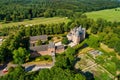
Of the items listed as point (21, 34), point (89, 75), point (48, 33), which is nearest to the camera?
point (89, 75)

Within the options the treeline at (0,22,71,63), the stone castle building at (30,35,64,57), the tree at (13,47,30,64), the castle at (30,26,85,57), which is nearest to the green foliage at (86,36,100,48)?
the castle at (30,26,85,57)

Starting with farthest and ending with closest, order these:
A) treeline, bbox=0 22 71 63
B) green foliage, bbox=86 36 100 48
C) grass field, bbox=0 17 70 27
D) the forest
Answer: grass field, bbox=0 17 70 27 → green foliage, bbox=86 36 100 48 → treeline, bbox=0 22 71 63 → the forest

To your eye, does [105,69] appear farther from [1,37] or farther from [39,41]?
[1,37]

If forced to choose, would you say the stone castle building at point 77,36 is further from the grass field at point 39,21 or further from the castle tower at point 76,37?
the grass field at point 39,21

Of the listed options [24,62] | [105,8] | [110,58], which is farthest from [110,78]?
[105,8]

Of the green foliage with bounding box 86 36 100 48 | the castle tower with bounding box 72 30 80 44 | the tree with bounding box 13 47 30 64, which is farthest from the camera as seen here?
the castle tower with bounding box 72 30 80 44

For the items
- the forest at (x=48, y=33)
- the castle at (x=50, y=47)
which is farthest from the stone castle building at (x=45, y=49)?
the forest at (x=48, y=33)

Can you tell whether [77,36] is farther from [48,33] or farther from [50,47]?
[48,33]

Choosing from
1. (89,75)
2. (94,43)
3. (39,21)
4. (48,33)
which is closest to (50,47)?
(94,43)

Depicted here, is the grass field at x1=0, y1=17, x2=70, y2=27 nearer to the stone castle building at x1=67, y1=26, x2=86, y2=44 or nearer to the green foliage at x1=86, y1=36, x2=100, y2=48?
the stone castle building at x1=67, y1=26, x2=86, y2=44

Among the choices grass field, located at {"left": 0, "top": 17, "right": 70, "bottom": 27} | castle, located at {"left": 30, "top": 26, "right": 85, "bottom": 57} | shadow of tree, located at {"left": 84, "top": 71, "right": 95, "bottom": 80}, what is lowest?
shadow of tree, located at {"left": 84, "top": 71, "right": 95, "bottom": 80}

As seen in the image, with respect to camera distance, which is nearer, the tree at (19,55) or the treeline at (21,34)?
the tree at (19,55)
